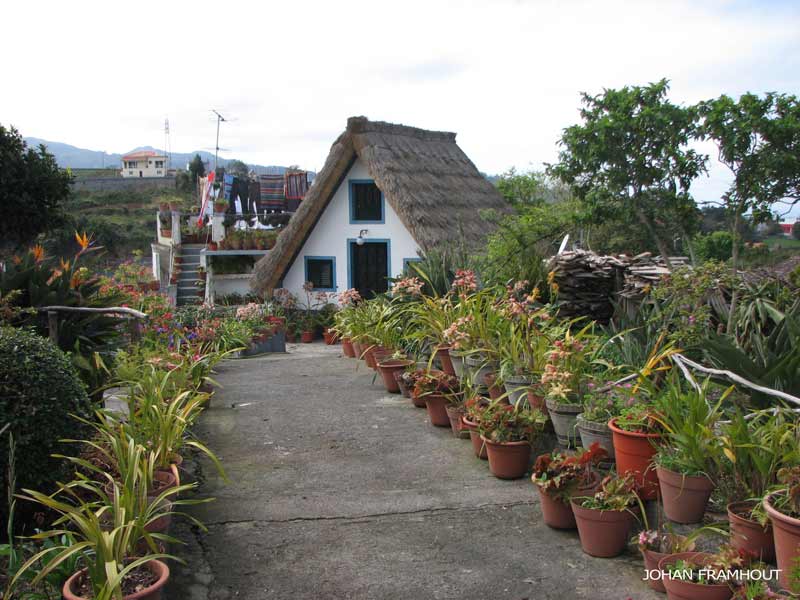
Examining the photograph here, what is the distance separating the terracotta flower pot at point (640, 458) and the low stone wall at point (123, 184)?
51.2 m

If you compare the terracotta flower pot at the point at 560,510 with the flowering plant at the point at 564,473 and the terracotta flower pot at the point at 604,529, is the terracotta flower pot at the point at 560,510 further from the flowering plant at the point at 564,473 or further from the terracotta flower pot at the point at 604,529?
the terracotta flower pot at the point at 604,529

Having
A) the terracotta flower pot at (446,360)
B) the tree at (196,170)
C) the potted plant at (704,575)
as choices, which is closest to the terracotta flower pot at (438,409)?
the terracotta flower pot at (446,360)

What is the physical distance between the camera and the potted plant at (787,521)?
2797mm

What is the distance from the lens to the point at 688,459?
3514mm

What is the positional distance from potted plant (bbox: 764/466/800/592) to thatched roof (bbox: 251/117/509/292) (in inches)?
436

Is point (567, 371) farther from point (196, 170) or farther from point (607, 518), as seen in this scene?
point (196, 170)

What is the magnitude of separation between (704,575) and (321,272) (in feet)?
45.4

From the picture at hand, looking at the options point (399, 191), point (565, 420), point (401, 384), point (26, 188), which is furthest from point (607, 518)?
point (399, 191)

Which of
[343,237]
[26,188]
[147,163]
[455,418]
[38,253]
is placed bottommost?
[455,418]

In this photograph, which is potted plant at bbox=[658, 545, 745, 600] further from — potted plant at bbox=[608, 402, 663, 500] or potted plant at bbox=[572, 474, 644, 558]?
potted plant at bbox=[608, 402, 663, 500]

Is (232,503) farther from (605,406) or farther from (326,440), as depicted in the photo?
(605,406)

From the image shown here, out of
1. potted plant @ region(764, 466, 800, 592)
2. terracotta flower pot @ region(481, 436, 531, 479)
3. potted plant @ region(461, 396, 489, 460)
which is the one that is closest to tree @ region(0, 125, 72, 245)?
potted plant @ region(461, 396, 489, 460)

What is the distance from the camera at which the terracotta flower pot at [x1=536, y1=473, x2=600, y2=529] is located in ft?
12.5

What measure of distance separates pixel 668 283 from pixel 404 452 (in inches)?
89.7
